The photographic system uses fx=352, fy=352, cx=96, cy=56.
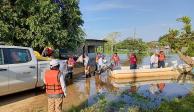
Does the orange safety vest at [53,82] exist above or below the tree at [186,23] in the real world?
below

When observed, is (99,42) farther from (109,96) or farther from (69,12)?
(109,96)

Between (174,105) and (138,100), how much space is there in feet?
7.27

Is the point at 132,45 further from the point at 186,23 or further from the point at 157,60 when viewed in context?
the point at 186,23

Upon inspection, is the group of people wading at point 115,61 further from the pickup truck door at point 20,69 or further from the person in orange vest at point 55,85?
the person in orange vest at point 55,85

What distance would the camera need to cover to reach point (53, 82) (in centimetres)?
900

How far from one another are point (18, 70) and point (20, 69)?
0.14m

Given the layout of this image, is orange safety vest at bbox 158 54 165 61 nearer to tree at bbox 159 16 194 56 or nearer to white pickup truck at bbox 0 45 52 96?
white pickup truck at bbox 0 45 52 96

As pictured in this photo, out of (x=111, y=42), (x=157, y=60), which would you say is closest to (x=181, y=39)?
(x=157, y=60)

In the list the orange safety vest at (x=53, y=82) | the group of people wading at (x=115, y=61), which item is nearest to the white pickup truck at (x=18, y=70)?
the orange safety vest at (x=53, y=82)

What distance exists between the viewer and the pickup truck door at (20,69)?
1269 cm

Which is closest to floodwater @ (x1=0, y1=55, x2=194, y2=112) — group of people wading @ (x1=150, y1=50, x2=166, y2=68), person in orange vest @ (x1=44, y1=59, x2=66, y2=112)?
person in orange vest @ (x1=44, y1=59, x2=66, y2=112)

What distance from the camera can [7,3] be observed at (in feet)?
90.5

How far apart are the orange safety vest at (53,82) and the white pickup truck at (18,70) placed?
12.0ft

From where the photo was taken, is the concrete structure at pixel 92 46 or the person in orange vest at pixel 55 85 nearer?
the person in orange vest at pixel 55 85
